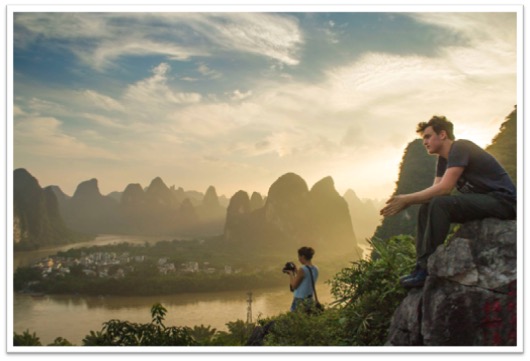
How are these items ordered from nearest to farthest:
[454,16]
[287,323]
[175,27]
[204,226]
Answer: [287,323], [454,16], [175,27], [204,226]

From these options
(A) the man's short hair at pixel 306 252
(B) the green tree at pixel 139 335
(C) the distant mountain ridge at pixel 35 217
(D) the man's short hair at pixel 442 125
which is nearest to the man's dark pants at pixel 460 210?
(D) the man's short hair at pixel 442 125

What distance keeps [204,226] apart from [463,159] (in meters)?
89.4

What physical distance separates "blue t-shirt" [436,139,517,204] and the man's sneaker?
660 mm

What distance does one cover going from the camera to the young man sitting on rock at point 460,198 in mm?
2580

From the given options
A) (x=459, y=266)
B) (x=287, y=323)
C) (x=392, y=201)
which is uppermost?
(x=392, y=201)

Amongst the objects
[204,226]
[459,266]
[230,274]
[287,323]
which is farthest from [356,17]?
[204,226]

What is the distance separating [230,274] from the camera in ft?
112

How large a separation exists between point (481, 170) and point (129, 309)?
26.3 metres

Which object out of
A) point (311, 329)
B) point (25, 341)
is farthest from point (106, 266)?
point (311, 329)

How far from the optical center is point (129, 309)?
25.5 meters

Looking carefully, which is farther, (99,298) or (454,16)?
(99,298)

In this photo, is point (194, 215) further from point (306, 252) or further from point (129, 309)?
point (306, 252)

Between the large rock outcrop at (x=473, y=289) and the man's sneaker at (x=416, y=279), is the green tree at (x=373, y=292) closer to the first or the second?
the man's sneaker at (x=416, y=279)
